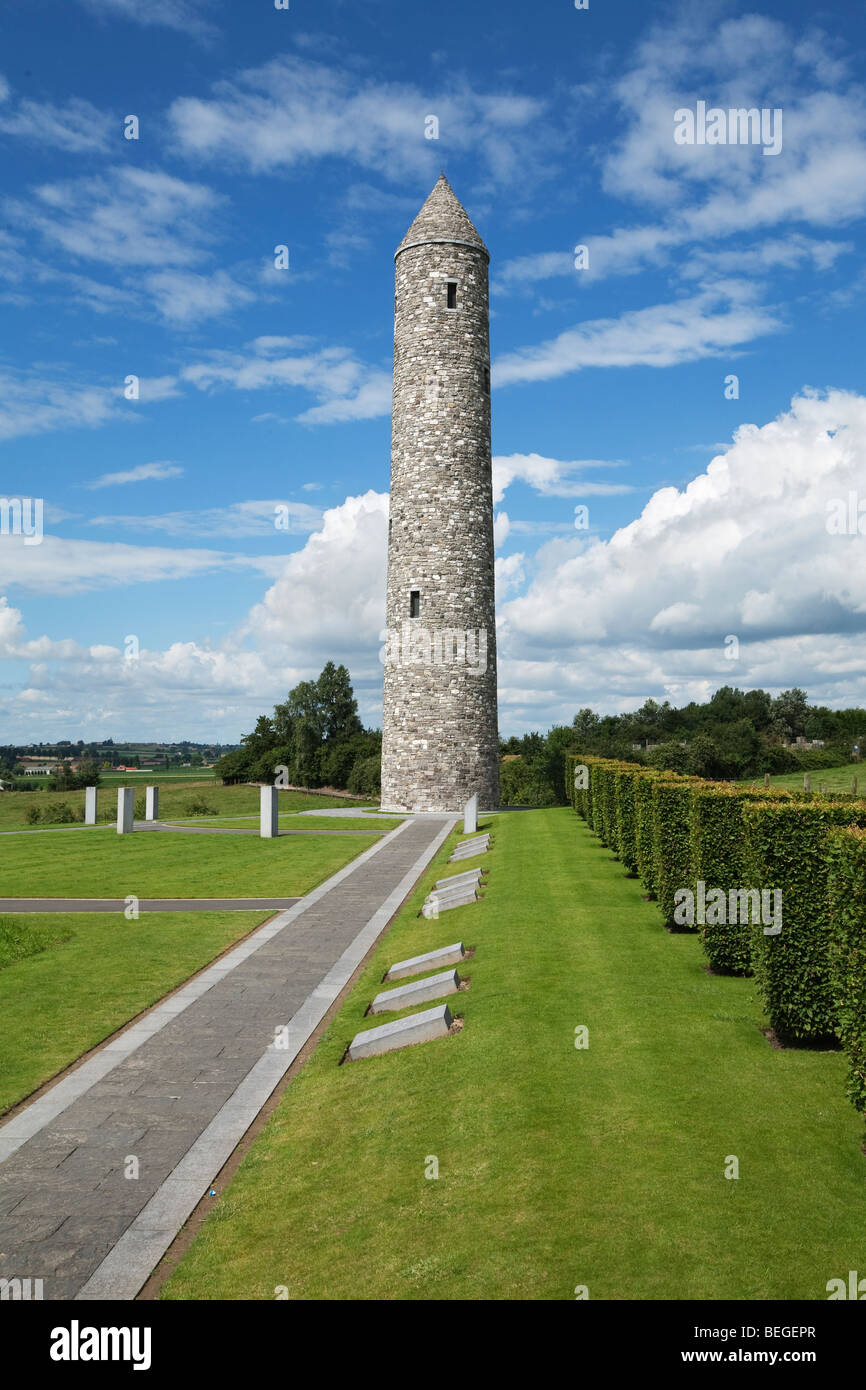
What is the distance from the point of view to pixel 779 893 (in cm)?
875

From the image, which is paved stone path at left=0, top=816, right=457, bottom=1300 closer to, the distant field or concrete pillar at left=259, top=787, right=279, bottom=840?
concrete pillar at left=259, top=787, right=279, bottom=840

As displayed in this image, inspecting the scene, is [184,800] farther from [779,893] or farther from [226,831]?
[779,893]

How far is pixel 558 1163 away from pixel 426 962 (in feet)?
18.4

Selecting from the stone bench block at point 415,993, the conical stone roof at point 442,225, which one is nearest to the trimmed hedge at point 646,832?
the stone bench block at point 415,993

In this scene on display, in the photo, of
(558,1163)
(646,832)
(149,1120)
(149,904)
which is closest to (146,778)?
(149,904)

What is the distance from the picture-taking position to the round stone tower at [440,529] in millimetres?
36531

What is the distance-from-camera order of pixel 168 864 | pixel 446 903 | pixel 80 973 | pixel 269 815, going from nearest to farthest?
1. pixel 80 973
2. pixel 446 903
3. pixel 168 864
4. pixel 269 815

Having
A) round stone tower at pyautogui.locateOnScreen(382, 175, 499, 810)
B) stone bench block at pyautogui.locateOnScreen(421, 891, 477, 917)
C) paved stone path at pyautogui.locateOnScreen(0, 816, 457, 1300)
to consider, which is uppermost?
round stone tower at pyautogui.locateOnScreen(382, 175, 499, 810)

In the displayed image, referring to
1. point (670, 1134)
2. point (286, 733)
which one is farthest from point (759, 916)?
point (286, 733)

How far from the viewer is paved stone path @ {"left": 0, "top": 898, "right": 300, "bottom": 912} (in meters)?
16.9

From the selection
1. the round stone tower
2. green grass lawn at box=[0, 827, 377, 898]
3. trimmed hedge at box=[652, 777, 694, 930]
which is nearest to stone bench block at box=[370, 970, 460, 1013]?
trimmed hedge at box=[652, 777, 694, 930]

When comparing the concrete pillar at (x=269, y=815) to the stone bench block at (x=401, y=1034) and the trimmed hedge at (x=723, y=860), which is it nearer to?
the trimmed hedge at (x=723, y=860)

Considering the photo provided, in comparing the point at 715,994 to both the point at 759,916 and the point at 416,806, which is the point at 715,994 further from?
the point at 416,806
